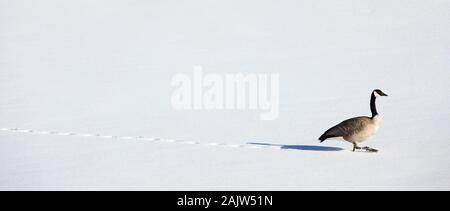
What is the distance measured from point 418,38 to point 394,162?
42.4 ft

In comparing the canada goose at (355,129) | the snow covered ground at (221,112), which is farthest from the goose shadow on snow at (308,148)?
the canada goose at (355,129)

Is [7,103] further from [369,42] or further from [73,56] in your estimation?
[369,42]

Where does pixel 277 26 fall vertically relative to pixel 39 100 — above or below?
above

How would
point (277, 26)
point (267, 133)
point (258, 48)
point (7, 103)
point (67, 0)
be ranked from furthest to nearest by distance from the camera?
point (67, 0), point (277, 26), point (258, 48), point (7, 103), point (267, 133)

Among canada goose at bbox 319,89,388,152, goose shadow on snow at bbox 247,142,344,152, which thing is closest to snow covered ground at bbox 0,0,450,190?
goose shadow on snow at bbox 247,142,344,152

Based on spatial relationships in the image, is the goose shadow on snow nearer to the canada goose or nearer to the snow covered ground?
the snow covered ground

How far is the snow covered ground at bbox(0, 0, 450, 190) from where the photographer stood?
9.95 m

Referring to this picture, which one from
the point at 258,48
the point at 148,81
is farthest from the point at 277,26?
the point at 148,81

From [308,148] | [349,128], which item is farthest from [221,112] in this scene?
[349,128]

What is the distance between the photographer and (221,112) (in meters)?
14.5

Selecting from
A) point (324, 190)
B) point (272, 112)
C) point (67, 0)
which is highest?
point (67, 0)

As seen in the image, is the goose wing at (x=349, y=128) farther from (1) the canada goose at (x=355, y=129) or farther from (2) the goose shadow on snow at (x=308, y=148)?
(2) the goose shadow on snow at (x=308, y=148)

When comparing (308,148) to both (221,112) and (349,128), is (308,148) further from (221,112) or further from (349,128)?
(221,112)
